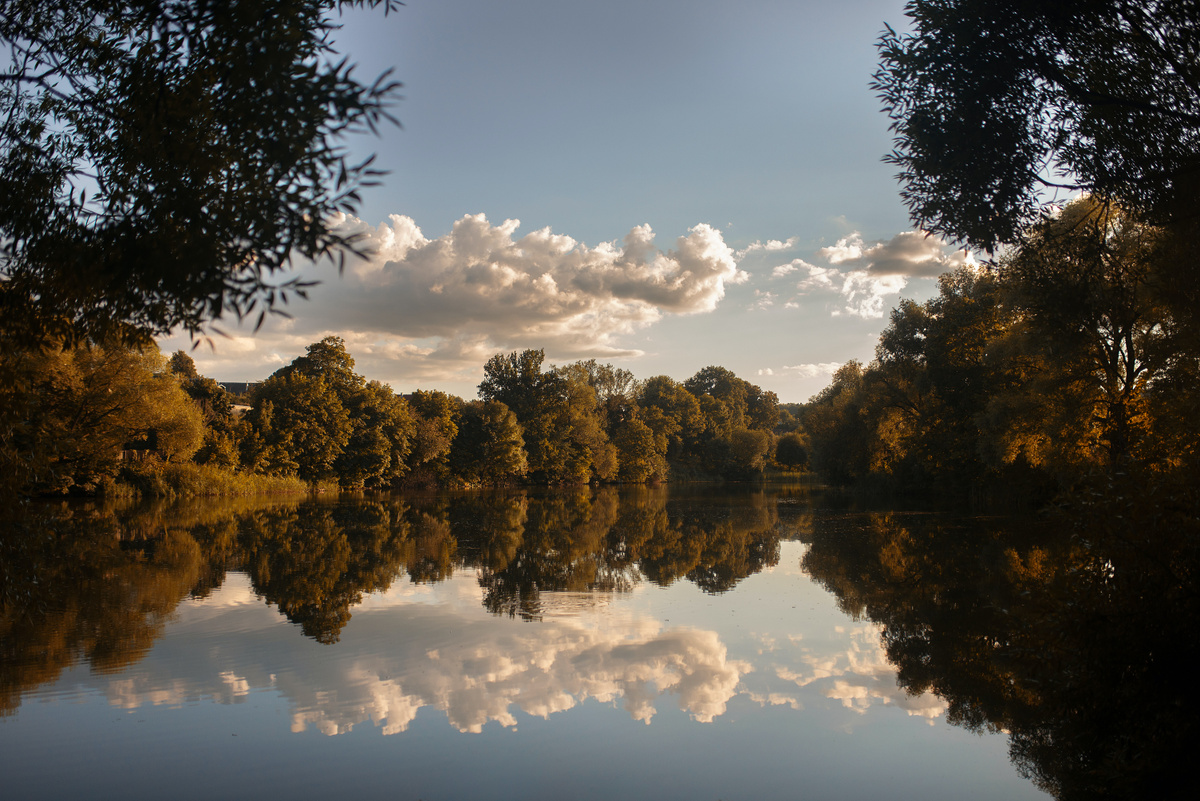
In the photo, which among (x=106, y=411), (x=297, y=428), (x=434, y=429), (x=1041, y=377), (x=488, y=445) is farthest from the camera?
(x=488, y=445)

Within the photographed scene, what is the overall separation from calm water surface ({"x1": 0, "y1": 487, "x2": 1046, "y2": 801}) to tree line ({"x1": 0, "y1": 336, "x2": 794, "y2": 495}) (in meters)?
2.31

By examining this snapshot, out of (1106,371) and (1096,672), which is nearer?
(1096,672)

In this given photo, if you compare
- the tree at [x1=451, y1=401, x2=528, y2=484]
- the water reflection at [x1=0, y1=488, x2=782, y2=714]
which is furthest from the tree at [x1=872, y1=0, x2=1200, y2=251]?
the tree at [x1=451, y1=401, x2=528, y2=484]

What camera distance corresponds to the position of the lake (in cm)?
529

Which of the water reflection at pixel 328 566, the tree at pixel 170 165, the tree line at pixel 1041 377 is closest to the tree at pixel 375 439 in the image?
the water reflection at pixel 328 566

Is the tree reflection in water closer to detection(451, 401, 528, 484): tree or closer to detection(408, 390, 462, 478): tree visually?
detection(408, 390, 462, 478): tree

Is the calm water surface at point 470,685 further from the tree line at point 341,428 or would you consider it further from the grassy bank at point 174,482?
the grassy bank at point 174,482

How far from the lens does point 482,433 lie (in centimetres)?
6131

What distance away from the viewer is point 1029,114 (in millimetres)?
8633

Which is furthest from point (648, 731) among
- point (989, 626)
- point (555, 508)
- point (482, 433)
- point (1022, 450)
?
point (482, 433)

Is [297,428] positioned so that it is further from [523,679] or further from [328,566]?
[523,679]

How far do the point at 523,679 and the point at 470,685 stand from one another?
564 millimetres

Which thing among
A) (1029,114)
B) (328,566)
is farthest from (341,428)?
(1029,114)

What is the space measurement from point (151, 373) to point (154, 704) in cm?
3111
